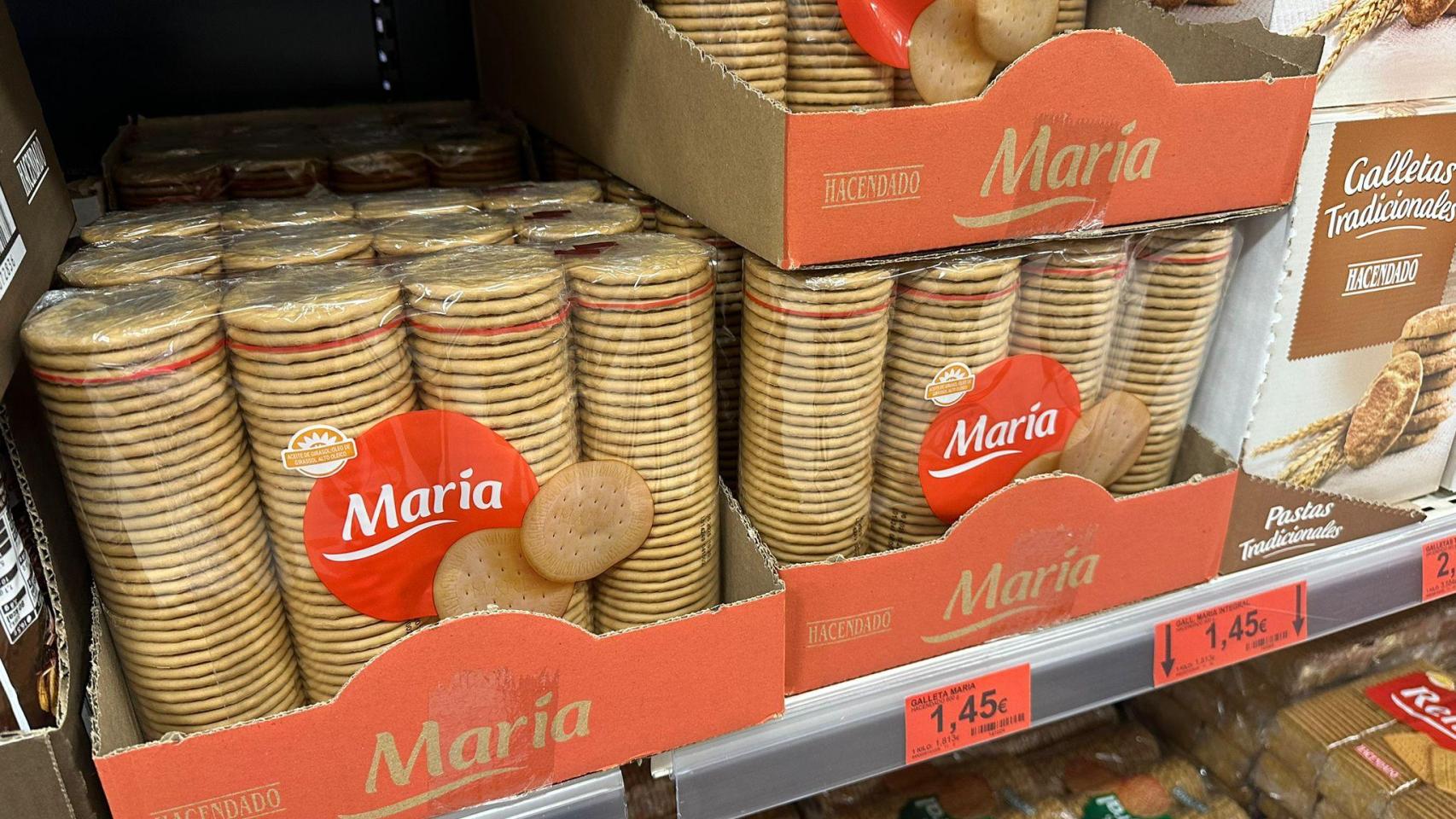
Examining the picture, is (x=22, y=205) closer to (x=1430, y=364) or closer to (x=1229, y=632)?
(x=1229, y=632)

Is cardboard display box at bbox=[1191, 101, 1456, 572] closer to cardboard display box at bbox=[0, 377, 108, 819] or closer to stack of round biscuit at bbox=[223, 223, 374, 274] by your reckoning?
stack of round biscuit at bbox=[223, 223, 374, 274]

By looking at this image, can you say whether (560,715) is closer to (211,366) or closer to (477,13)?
(211,366)

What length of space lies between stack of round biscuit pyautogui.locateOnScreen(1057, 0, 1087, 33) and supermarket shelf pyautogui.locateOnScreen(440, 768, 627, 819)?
0.89m

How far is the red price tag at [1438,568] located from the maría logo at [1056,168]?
0.65m

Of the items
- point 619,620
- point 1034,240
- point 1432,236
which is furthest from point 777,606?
point 1432,236

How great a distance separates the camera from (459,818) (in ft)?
2.66

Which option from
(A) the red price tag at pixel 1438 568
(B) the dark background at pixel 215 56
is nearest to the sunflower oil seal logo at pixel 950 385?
(A) the red price tag at pixel 1438 568

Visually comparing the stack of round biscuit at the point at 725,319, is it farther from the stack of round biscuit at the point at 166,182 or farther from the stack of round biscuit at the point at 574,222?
the stack of round biscuit at the point at 166,182

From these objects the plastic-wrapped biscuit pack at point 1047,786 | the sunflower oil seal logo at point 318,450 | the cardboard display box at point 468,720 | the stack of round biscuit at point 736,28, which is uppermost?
the stack of round biscuit at point 736,28

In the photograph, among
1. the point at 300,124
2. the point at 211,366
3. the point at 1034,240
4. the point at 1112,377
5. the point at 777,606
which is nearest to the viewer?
the point at 211,366

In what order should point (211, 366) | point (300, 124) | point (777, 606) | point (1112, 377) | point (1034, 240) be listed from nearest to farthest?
point (211, 366) → point (777, 606) → point (1034, 240) → point (1112, 377) → point (300, 124)

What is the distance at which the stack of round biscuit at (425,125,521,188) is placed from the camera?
129 cm

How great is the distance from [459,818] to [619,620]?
0.23 metres

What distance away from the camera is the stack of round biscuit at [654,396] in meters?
0.82
